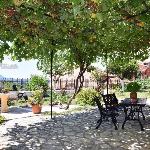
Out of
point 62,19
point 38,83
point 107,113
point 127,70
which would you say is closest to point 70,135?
point 107,113

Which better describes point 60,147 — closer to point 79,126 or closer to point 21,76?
point 79,126

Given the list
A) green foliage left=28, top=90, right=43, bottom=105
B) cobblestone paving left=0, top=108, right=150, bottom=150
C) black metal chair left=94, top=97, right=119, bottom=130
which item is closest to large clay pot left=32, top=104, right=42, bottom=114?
green foliage left=28, top=90, right=43, bottom=105

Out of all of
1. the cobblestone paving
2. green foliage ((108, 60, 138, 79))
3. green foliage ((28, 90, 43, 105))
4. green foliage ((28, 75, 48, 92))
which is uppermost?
green foliage ((108, 60, 138, 79))

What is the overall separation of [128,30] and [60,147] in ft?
11.3

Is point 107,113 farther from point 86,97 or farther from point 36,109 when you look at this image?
point 86,97

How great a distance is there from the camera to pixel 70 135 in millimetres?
11219

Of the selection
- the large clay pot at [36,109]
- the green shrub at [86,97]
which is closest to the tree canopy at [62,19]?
the large clay pot at [36,109]

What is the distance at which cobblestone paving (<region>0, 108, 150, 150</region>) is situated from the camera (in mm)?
9773

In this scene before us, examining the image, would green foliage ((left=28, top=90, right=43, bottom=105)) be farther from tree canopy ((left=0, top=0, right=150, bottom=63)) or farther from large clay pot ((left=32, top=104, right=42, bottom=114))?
tree canopy ((left=0, top=0, right=150, bottom=63))

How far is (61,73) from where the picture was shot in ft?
102

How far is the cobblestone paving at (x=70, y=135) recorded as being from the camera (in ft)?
32.1

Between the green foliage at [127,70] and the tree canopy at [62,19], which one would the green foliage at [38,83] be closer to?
the green foliage at [127,70]

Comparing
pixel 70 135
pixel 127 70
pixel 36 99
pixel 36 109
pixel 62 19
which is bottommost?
pixel 70 135

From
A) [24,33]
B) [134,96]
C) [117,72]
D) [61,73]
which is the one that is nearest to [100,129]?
[134,96]
